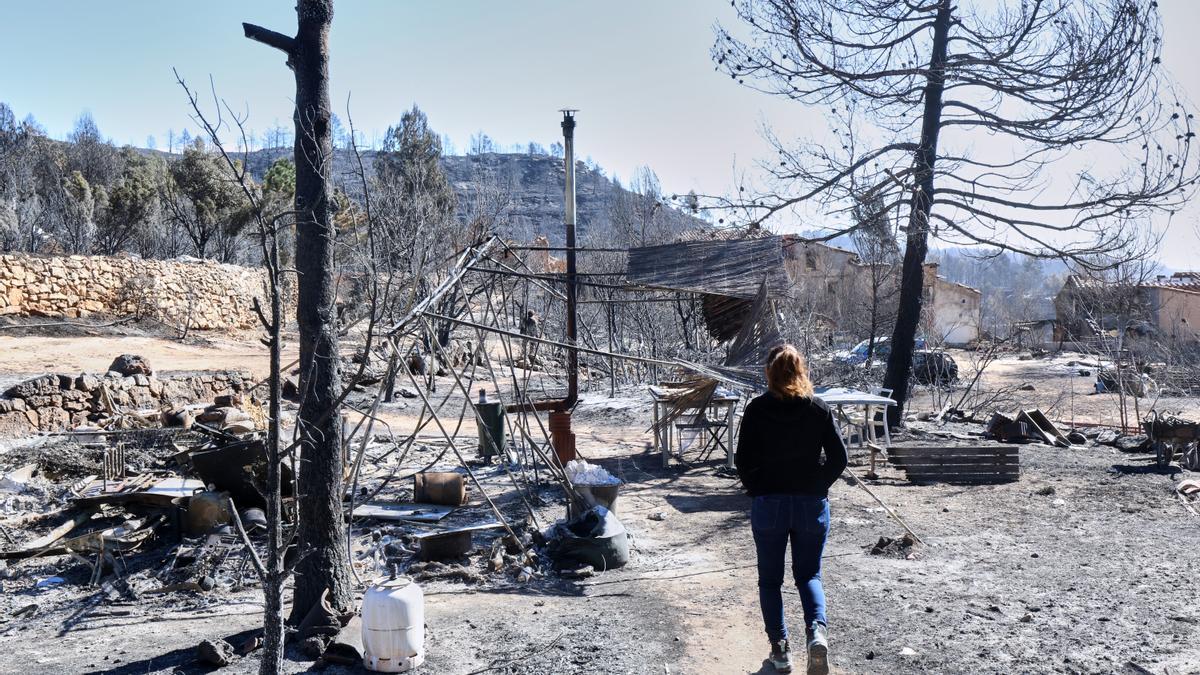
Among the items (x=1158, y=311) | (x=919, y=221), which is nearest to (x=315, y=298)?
(x=919, y=221)

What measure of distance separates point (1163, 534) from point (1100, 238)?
22.0ft

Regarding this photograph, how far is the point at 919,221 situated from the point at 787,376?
33.6 feet

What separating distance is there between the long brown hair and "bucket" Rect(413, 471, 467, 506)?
4.69 m

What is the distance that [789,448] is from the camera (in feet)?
14.4

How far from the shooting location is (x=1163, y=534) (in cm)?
755

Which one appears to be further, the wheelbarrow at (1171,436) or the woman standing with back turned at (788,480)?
the wheelbarrow at (1171,436)

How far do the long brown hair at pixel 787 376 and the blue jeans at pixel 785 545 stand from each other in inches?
20.6

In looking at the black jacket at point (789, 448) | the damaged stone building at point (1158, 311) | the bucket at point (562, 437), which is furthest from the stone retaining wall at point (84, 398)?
the damaged stone building at point (1158, 311)

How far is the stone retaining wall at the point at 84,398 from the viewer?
11469 mm

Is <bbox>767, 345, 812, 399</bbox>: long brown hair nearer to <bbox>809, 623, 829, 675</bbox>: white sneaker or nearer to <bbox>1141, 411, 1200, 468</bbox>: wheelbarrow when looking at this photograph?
<bbox>809, 623, 829, 675</bbox>: white sneaker

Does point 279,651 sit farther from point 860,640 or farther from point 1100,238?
point 1100,238

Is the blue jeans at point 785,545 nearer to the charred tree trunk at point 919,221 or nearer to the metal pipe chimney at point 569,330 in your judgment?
the metal pipe chimney at point 569,330

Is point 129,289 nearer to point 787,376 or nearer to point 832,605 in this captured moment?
point 832,605

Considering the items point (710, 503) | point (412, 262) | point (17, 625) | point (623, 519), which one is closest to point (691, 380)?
point (710, 503)
